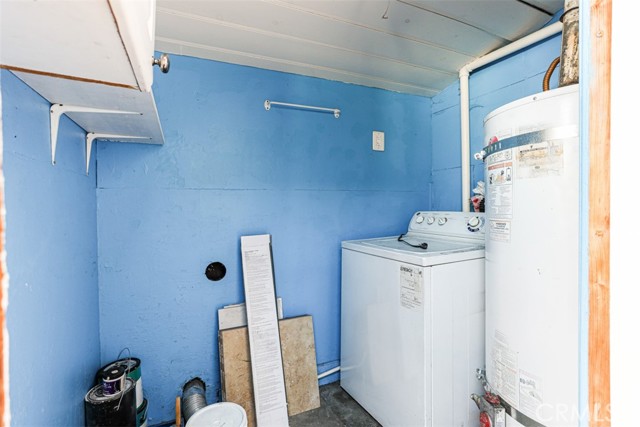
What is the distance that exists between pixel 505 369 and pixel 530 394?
0.11m

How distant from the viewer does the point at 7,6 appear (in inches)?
21.0

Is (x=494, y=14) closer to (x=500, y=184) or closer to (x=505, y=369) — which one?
(x=500, y=184)

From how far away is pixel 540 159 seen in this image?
107 centimetres

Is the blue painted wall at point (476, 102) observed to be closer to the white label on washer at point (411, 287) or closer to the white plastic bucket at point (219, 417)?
the white label on washer at point (411, 287)

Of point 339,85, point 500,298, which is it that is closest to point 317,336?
point 500,298

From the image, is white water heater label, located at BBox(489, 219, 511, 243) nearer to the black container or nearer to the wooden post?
the wooden post

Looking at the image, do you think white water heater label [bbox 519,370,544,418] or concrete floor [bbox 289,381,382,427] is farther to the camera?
concrete floor [bbox 289,381,382,427]

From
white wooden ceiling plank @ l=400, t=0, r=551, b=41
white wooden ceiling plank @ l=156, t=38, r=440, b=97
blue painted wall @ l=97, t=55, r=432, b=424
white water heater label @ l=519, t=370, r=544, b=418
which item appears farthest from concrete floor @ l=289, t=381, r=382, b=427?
white wooden ceiling plank @ l=400, t=0, r=551, b=41

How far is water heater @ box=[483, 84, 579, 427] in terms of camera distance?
101 centimetres

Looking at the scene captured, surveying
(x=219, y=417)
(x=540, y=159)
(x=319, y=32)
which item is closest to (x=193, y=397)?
(x=219, y=417)

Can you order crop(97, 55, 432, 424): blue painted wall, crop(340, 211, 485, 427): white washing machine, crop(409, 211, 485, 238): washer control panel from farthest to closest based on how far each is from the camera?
crop(409, 211, 485, 238): washer control panel
crop(97, 55, 432, 424): blue painted wall
crop(340, 211, 485, 427): white washing machine

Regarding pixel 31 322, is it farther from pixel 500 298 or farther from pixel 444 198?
pixel 444 198

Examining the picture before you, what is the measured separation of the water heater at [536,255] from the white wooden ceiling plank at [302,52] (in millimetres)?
972

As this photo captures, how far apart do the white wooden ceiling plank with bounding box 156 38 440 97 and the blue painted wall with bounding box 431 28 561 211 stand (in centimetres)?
26
